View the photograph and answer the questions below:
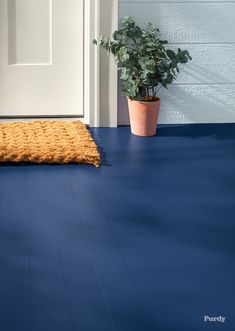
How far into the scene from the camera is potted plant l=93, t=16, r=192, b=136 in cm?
424

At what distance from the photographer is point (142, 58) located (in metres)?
4.24

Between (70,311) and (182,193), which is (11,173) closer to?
(182,193)

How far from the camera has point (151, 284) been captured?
2.52 meters

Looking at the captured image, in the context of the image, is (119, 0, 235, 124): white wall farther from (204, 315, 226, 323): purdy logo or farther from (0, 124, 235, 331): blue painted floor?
(204, 315, 226, 323): purdy logo

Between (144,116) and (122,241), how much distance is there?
1.52 m

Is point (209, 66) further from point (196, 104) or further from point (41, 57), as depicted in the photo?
point (41, 57)

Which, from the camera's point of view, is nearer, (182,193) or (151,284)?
(151,284)

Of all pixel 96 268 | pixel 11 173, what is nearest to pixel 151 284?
pixel 96 268

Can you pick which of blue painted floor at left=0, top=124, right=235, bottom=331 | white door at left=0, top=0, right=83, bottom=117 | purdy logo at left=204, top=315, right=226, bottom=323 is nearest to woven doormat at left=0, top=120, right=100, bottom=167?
blue painted floor at left=0, top=124, right=235, bottom=331

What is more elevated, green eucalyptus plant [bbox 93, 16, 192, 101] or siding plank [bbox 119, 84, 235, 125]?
green eucalyptus plant [bbox 93, 16, 192, 101]

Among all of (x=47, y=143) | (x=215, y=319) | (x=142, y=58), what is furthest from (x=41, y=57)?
(x=215, y=319)

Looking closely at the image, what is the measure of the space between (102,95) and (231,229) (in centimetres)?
167

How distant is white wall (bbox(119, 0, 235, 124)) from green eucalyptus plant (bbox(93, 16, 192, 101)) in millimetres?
161

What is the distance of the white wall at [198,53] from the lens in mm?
4445
